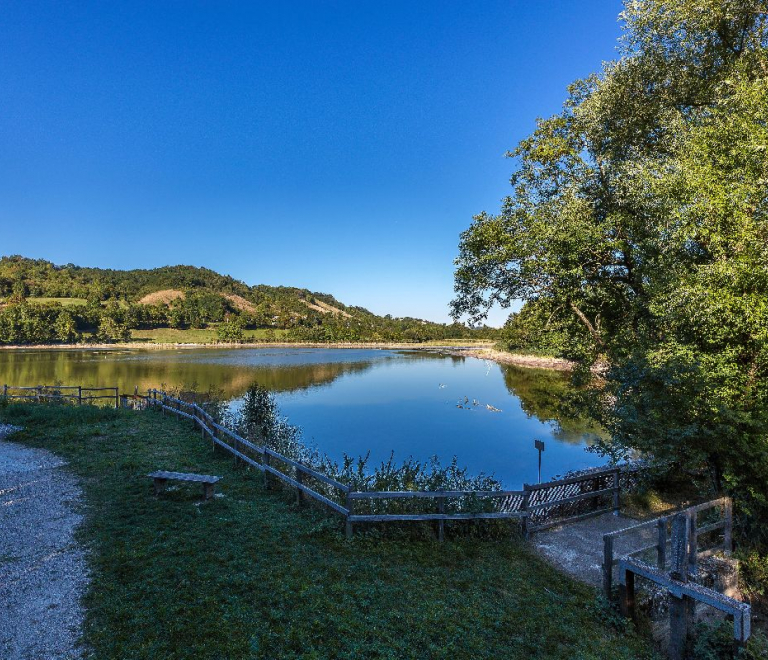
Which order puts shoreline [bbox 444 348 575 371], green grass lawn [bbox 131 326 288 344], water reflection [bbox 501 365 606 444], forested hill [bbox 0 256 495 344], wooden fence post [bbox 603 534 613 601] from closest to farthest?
wooden fence post [bbox 603 534 613 601] → water reflection [bbox 501 365 606 444] → shoreline [bbox 444 348 575 371] → forested hill [bbox 0 256 495 344] → green grass lawn [bbox 131 326 288 344]

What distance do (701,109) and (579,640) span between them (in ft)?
46.2

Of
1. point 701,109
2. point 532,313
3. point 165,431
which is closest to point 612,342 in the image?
point 532,313

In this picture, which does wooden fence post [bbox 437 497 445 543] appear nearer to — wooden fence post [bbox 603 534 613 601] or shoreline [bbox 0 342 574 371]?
wooden fence post [bbox 603 534 613 601]

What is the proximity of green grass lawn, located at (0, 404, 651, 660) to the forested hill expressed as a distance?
125 metres

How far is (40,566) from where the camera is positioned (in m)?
6.66

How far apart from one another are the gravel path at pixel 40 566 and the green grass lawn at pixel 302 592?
269mm

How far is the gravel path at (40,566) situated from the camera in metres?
4.99

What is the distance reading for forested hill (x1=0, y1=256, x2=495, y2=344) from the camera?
378ft

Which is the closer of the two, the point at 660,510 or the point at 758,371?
the point at 758,371

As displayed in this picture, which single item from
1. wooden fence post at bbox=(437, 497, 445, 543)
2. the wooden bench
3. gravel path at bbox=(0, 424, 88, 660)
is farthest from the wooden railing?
the wooden bench

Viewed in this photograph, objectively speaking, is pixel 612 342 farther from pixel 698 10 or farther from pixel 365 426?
pixel 365 426

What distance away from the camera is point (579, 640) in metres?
5.64

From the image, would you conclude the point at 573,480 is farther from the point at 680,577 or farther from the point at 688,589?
the point at 688,589

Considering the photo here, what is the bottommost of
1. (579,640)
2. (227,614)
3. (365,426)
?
(365,426)
